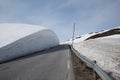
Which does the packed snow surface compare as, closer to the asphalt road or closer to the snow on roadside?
the snow on roadside

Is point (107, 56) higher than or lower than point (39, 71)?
lower

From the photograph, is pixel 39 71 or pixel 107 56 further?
pixel 107 56

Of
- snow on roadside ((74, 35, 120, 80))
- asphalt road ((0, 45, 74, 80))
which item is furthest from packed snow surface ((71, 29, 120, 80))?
asphalt road ((0, 45, 74, 80))

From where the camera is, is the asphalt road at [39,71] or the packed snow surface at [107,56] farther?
the asphalt road at [39,71]

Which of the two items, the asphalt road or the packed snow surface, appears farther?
the asphalt road

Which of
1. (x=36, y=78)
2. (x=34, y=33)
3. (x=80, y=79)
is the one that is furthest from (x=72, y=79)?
(x=34, y=33)

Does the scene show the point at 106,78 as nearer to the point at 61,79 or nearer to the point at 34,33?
the point at 61,79

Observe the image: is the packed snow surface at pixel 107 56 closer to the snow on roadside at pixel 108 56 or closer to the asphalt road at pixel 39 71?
the snow on roadside at pixel 108 56

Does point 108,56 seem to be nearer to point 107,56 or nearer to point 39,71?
point 107,56

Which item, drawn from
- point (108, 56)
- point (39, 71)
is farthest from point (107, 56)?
point (39, 71)

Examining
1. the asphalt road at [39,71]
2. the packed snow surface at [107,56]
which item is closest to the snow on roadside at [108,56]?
the packed snow surface at [107,56]

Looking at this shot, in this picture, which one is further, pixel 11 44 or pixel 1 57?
pixel 11 44

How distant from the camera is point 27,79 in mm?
8219

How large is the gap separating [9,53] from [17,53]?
2.79 m
